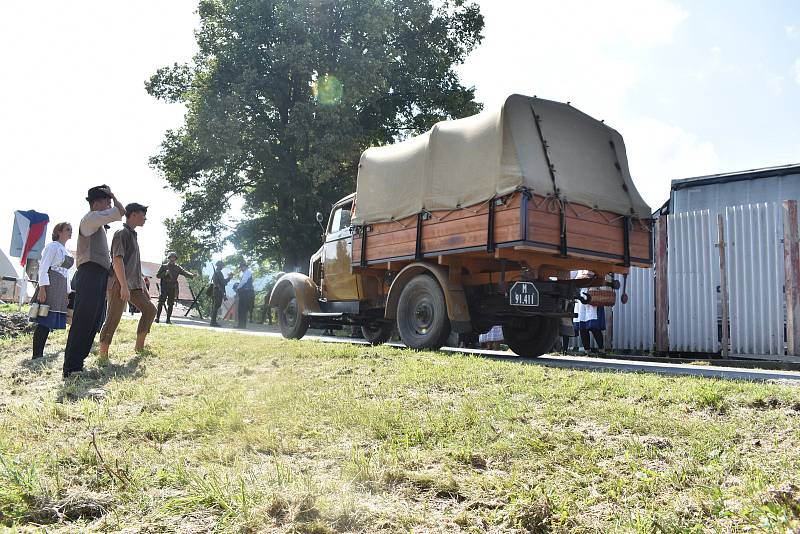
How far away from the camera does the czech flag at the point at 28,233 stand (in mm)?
11742

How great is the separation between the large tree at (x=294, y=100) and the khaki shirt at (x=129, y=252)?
13323 millimetres

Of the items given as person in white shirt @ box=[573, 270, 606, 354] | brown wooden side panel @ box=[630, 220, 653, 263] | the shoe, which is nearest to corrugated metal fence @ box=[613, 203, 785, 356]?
person in white shirt @ box=[573, 270, 606, 354]

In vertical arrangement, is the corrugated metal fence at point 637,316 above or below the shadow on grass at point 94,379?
above

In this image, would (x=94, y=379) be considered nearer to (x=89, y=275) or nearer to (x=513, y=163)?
(x=89, y=275)

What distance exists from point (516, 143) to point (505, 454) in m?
5.02

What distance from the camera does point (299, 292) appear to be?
10930 millimetres

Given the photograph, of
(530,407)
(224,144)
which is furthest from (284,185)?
(530,407)

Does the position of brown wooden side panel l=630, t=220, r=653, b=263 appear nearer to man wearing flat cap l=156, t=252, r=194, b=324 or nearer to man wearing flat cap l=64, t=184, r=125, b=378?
→ man wearing flat cap l=64, t=184, r=125, b=378

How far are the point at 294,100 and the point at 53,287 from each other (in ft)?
54.5

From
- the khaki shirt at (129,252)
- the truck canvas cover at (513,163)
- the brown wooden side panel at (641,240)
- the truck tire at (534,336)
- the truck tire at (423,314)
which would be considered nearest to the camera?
the khaki shirt at (129,252)

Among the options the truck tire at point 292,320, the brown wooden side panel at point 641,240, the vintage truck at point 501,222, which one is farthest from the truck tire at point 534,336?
the truck tire at point 292,320

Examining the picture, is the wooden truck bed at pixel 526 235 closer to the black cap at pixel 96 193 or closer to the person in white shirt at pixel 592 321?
the person in white shirt at pixel 592 321

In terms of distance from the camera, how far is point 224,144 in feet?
65.9

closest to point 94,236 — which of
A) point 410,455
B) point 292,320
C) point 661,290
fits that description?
point 410,455
